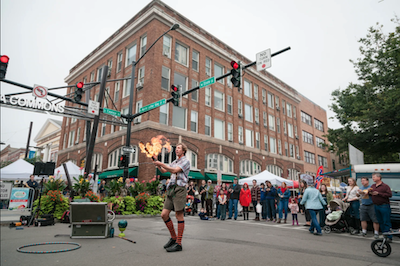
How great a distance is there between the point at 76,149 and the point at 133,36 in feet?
49.1

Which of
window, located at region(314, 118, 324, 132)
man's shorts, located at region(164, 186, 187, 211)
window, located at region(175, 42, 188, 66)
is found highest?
window, located at region(175, 42, 188, 66)

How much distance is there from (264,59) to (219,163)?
61.8 feet

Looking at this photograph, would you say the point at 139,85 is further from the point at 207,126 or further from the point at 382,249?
the point at 382,249

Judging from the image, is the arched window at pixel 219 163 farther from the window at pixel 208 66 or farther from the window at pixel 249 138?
the window at pixel 208 66

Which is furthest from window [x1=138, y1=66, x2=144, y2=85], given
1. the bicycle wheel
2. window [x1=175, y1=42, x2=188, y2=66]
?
the bicycle wheel

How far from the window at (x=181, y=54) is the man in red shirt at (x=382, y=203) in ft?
74.2

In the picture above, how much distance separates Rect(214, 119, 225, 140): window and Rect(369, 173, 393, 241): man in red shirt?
21986mm

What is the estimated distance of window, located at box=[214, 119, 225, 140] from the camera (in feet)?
96.4

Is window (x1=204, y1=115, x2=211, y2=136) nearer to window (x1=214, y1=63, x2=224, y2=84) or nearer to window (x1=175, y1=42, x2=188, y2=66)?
window (x1=214, y1=63, x2=224, y2=84)

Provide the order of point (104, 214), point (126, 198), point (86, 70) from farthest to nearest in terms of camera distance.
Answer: point (86, 70) → point (126, 198) → point (104, 214)

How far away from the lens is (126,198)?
13172 millimetres

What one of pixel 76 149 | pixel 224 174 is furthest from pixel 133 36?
pixel 224 174

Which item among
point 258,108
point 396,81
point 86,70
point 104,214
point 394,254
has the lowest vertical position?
point 394,254

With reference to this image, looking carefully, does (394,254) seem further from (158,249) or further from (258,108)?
(258,108)
